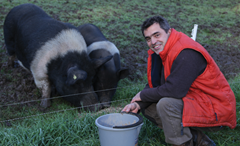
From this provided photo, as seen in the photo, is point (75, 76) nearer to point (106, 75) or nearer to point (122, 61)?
point (106, 75)

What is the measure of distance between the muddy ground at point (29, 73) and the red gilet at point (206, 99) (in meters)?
2.45

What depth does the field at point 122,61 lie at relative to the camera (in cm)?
261

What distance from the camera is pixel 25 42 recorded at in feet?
14.5

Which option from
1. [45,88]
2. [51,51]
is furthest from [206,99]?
[45,88]

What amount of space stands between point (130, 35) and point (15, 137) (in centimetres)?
511

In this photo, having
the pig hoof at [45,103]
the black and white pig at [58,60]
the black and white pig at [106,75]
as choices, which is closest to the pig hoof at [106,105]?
the black and white pig at [106,75]

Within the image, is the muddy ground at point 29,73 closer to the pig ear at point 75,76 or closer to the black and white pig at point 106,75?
the black and white pig at point 106,75

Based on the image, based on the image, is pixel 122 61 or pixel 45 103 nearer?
pixel 45 103

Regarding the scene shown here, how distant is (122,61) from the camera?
569cm

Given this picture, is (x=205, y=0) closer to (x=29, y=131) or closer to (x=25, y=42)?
(x=25, y=42)

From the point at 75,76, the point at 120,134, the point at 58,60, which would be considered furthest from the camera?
the point at 58,60

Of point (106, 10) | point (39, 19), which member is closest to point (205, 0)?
point (106, 10)

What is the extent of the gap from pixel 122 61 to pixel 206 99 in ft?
12.2

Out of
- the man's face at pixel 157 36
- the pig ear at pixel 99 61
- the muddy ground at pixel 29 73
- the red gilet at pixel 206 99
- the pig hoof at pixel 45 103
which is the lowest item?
the pig hoof at pixel 45 103
